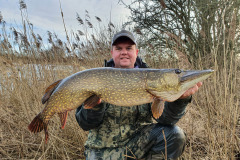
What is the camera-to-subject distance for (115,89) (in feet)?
4.23

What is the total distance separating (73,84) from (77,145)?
1.23 metres

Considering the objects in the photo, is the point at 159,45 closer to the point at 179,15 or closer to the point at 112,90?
the point at 179,15

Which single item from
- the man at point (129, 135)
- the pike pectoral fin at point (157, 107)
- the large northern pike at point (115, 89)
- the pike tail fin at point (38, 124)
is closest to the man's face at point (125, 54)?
the man at point (129, 135)

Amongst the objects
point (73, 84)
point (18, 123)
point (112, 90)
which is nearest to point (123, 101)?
point (112, 90)

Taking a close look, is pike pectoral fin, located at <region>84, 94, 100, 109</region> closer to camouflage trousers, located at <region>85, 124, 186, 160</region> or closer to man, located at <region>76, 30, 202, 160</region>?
man, located at <region>76, 30, 202, 160</region>

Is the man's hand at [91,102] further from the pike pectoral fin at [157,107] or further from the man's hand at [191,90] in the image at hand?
the man's hand at [191,90]

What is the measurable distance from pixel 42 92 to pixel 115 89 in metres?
1.97

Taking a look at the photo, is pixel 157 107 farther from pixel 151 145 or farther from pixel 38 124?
pixel 38 124

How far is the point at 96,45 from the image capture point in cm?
360

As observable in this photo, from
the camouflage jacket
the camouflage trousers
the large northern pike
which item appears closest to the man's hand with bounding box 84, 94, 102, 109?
the large northern pike

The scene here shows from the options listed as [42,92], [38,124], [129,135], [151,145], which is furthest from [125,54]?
[42,92]

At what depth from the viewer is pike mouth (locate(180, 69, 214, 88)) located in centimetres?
113

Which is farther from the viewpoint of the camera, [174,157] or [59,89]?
[174,157]

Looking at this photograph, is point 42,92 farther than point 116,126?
Yes
